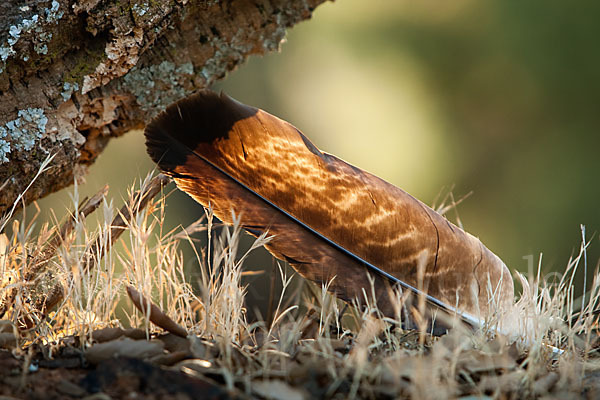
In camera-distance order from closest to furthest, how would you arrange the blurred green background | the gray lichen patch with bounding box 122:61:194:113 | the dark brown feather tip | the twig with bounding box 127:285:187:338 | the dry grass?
the dry grass → the twig with bounding box 127:285:187:338 → the dark brown feather tip → the gray lichen patch with bounding box 122:61:194:113 → the blurred green background

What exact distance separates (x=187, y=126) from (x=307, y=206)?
243 millimetres

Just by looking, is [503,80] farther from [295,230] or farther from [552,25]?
[295,230]

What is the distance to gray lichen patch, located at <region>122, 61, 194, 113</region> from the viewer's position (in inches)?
43.3

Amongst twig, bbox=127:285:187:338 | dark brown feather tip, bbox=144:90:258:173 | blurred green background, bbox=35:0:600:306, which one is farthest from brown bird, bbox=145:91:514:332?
blurred green background, bbox=35:0:600:306

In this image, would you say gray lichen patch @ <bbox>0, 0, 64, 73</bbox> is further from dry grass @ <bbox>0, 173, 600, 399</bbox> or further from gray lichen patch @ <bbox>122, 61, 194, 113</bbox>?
dry grass @ <bbox>0, 173, 600, 399</bbox>

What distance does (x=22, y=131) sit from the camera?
0.96 m

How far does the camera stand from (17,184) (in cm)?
99

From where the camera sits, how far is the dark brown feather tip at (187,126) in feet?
2.90

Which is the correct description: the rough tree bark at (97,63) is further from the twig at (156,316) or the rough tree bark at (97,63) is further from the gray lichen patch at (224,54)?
the twig at (156,316)

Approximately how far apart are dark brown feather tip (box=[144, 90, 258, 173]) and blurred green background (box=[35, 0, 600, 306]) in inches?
105

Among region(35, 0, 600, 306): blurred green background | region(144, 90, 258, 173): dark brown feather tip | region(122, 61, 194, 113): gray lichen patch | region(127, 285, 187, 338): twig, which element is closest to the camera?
region(127, 285, 187, 338): twig

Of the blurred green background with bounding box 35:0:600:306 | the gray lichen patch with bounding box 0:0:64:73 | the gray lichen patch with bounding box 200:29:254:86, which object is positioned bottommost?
the blurred green background with bounding box 35:0:600:306

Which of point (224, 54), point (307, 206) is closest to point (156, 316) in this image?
point (307, 206)

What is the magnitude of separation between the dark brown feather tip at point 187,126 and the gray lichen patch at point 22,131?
Result: 0.23 meters
